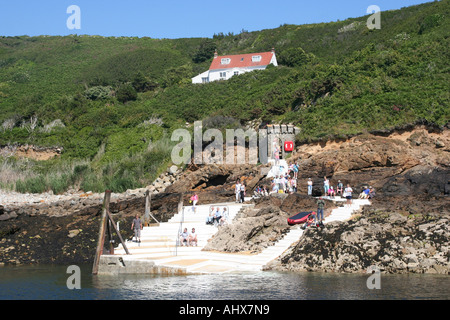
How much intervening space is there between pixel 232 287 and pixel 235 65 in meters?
57.1

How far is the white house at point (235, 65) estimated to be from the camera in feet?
218

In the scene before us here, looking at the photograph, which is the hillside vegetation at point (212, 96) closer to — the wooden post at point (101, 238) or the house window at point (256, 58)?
the house window at point (256, 58)

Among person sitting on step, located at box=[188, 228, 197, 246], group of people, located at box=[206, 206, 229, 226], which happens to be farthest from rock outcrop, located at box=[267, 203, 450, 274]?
group of people, located at box=[206, 206, 229, 226]

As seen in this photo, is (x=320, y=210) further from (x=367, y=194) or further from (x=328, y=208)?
(x=367, y=194)

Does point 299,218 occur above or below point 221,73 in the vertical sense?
below

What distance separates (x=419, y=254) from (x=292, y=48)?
53.6m

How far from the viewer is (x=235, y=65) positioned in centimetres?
6844

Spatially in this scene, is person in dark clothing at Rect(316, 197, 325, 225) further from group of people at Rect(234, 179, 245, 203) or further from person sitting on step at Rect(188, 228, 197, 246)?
group of people at Rect(234, 179, 245, 203)

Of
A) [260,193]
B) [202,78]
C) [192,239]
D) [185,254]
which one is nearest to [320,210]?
[192,239]

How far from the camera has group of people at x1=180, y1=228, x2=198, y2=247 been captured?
2061 cm

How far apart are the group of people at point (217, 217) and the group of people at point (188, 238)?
1.58 m

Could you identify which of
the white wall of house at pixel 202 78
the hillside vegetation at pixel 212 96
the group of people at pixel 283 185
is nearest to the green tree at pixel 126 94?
the hillside vegetation at pixel 212 96
